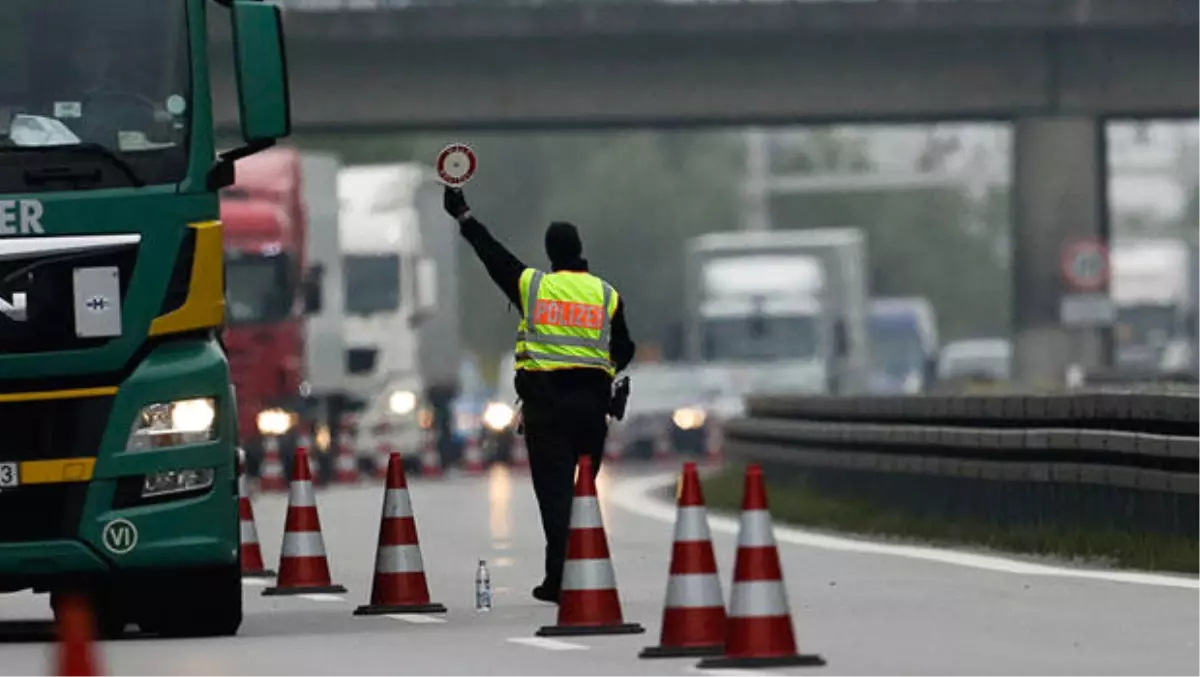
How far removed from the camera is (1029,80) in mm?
53844

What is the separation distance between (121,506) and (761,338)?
140ft

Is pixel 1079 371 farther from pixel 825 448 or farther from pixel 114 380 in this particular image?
pixel 114 380

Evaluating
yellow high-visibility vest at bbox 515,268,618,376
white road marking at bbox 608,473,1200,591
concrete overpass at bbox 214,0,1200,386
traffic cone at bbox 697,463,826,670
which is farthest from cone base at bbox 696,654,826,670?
concrete overpass at bbox 214,0,1200,386

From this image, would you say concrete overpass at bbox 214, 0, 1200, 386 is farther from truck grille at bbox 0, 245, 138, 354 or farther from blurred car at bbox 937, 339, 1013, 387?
truck grille at bbox 0, 245, 138, 354

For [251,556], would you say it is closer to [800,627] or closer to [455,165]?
[455,165]

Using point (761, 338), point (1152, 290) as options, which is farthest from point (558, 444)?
point (1152, 290)

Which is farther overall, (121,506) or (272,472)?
(272,472)

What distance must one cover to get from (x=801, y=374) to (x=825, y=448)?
2823cm

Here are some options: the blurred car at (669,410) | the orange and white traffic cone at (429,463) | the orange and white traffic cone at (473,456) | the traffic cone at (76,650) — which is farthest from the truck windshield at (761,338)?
the traffic cone at (76,650)

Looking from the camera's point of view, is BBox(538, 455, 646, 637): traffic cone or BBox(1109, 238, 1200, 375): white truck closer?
BBox(538, 455, 646, 637): traffic cone

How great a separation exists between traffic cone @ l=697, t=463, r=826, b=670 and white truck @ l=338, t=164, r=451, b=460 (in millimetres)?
34907

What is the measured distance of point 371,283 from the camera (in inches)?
1919

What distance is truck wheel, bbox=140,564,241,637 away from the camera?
16.0 metres

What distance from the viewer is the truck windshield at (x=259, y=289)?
139 ft
